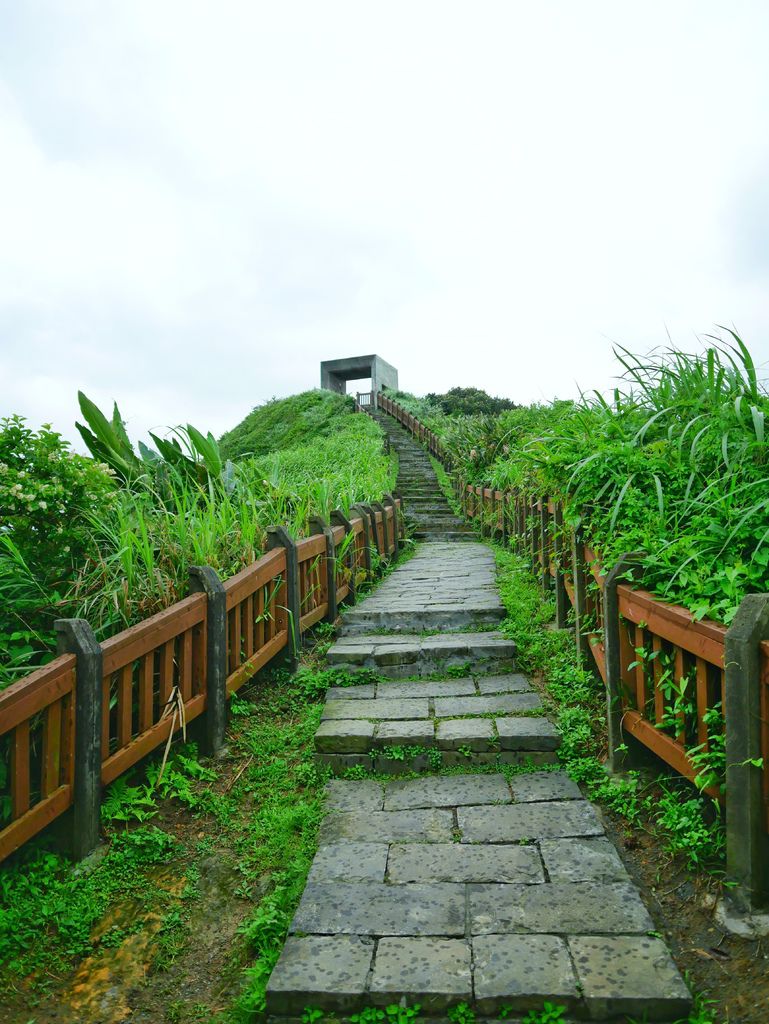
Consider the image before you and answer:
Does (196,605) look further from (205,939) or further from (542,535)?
(542,535)

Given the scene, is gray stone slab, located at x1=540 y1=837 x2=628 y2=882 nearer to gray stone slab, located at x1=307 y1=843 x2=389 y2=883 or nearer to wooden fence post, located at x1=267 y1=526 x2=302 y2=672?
gray stone slab, located at x1=307 y1=843 x2=389 y2=883

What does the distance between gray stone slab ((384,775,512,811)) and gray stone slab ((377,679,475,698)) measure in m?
0.92

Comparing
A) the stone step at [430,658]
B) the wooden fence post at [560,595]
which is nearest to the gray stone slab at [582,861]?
the stone step at [430,658]

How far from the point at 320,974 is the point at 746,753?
5.03 feet

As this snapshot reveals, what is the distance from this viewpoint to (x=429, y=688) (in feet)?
15.3

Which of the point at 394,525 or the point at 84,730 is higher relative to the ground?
the point at 394,525

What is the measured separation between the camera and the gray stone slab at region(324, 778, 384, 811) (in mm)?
3393

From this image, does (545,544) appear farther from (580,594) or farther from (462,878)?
(462,878)

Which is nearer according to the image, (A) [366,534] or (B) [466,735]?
(B) [466,735]

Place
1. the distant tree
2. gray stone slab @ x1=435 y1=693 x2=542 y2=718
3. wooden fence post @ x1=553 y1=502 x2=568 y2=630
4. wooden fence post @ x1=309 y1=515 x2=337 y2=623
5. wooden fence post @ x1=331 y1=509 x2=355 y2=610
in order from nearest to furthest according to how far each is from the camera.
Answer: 1. gray stone slab @ x1=435 y1=693 x2=542 y2=718
2. wooden fence post @ x1=553 y1=502 x2=568 y2=630
3. wooden fence post @ x1=309 y1=515 x2=337 y2=623
4. wooden fence post @ x1=331 y1=509 x2=355 y2=610
5. the distant tree

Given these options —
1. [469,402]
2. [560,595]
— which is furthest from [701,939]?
[469,402]

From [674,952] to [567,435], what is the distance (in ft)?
11.4

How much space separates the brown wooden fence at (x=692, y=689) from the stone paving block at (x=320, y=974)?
4.23ft

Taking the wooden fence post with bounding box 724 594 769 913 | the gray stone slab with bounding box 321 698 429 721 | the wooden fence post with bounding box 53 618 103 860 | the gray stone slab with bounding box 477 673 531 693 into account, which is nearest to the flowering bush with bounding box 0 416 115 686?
the wooden fence post with bounding box 53 618 103 860
